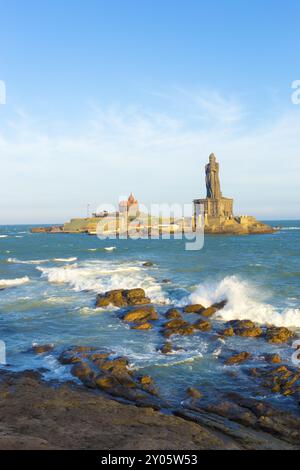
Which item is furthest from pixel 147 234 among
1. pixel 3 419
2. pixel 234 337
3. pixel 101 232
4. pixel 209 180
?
pixel 3 419

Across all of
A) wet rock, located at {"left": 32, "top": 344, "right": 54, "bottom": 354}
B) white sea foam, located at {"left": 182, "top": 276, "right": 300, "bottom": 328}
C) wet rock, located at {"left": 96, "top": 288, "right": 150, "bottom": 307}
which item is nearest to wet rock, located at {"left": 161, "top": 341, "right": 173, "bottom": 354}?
wet rock, located at {"left": 32, "top": 344, "right": 54, "bottom": 354}

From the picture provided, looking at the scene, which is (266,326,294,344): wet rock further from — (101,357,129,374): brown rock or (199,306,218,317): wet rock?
(101,357,129,374): brown rock

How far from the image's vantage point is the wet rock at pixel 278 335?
16003 mm

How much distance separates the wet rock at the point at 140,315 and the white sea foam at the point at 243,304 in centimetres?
356

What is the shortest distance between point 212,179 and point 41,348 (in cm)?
14925

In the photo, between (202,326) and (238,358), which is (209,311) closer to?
(202,326)

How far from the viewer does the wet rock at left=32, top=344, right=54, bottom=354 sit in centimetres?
1481

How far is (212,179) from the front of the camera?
158625mm

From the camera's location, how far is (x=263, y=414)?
31.4 ft

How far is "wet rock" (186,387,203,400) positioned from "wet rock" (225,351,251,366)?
275 cm

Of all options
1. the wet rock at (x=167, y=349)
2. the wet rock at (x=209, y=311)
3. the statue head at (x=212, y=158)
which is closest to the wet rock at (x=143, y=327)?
the wet rock at (x=167, y=349)
